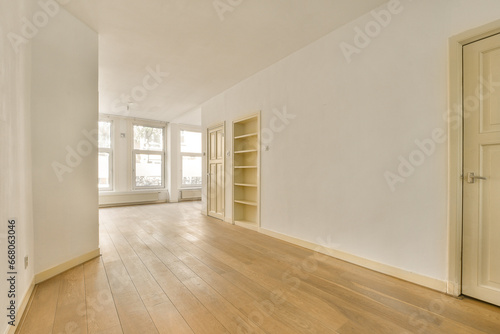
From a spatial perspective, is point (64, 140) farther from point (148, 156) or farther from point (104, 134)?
point (148, 156)

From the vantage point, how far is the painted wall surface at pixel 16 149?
56.5 inches

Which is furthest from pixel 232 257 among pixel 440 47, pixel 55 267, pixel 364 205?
pixel 440 47

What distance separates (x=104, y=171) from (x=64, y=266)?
5377 mm

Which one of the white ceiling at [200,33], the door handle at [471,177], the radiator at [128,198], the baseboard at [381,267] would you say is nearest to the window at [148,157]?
the radiator at [128,198]

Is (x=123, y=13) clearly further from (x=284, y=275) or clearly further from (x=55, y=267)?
(x=284, y=275)

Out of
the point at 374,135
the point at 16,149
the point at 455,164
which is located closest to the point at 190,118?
the point at 16,149

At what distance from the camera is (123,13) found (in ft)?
8.49

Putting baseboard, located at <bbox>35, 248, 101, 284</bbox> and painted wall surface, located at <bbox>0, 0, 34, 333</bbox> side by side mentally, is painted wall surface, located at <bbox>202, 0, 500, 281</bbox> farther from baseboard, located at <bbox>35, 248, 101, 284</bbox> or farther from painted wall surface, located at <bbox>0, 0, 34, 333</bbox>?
painted wall surface, located at <bbox>0, 0, 34, 333</bbox>

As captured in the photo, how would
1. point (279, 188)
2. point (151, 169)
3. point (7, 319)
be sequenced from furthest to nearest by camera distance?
point (151, 169)
point (279, 188)
point (7, 319)

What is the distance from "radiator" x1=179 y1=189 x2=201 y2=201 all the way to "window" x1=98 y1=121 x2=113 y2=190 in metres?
2.24

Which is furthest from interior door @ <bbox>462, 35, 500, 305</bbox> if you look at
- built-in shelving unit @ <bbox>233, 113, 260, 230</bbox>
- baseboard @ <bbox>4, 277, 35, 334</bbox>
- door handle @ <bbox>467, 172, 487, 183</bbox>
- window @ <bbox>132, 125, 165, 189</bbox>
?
window @ <bbox>132, 125, 165, 189</bbox>

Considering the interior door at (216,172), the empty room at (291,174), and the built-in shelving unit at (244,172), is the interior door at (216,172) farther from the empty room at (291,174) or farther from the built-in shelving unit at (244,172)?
the empty room at (291,174)

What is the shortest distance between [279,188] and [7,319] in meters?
3.06

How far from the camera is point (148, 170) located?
7.90 meters
